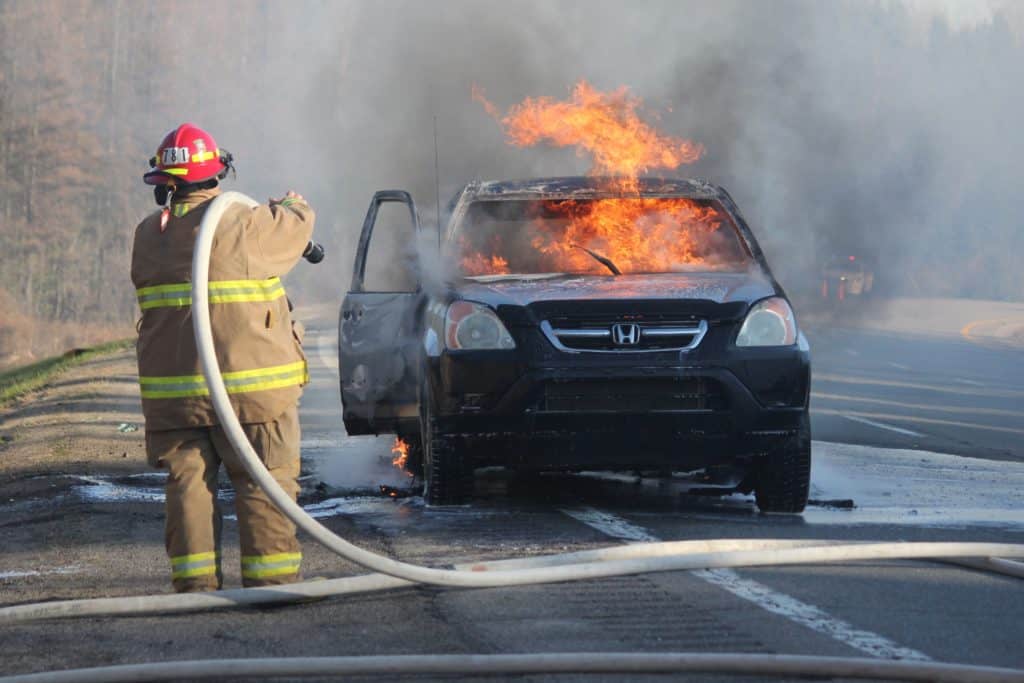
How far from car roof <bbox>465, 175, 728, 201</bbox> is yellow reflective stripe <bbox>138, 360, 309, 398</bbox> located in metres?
3.39

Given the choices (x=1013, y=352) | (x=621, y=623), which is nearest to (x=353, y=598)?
(x=621, y=623)

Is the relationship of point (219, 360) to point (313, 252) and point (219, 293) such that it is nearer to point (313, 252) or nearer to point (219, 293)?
point (219, 293)

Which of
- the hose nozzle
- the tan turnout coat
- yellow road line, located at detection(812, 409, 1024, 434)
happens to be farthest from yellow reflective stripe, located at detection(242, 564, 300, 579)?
yellow road line, located at detection(812, 409, 1024, 434)

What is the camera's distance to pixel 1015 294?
6338cm

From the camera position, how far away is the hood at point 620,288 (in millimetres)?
7723

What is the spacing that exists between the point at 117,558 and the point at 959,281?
61.9 metres

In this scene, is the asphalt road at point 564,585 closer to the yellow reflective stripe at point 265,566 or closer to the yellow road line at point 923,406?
the yellow reflective stripe at point 265,566

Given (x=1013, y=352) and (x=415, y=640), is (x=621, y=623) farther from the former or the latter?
(x=1013, y=352)

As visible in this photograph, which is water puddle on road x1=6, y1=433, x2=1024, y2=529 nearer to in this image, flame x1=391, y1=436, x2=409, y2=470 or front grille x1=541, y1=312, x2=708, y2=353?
flame x1=391, y1=436, x2=409, y2=470

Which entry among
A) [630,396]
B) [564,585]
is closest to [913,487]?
[630,396]

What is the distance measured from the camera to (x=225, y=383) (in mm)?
5891

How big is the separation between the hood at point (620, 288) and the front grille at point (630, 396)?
0.41 metres

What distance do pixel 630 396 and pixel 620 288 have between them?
62 cm

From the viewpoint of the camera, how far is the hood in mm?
7723
